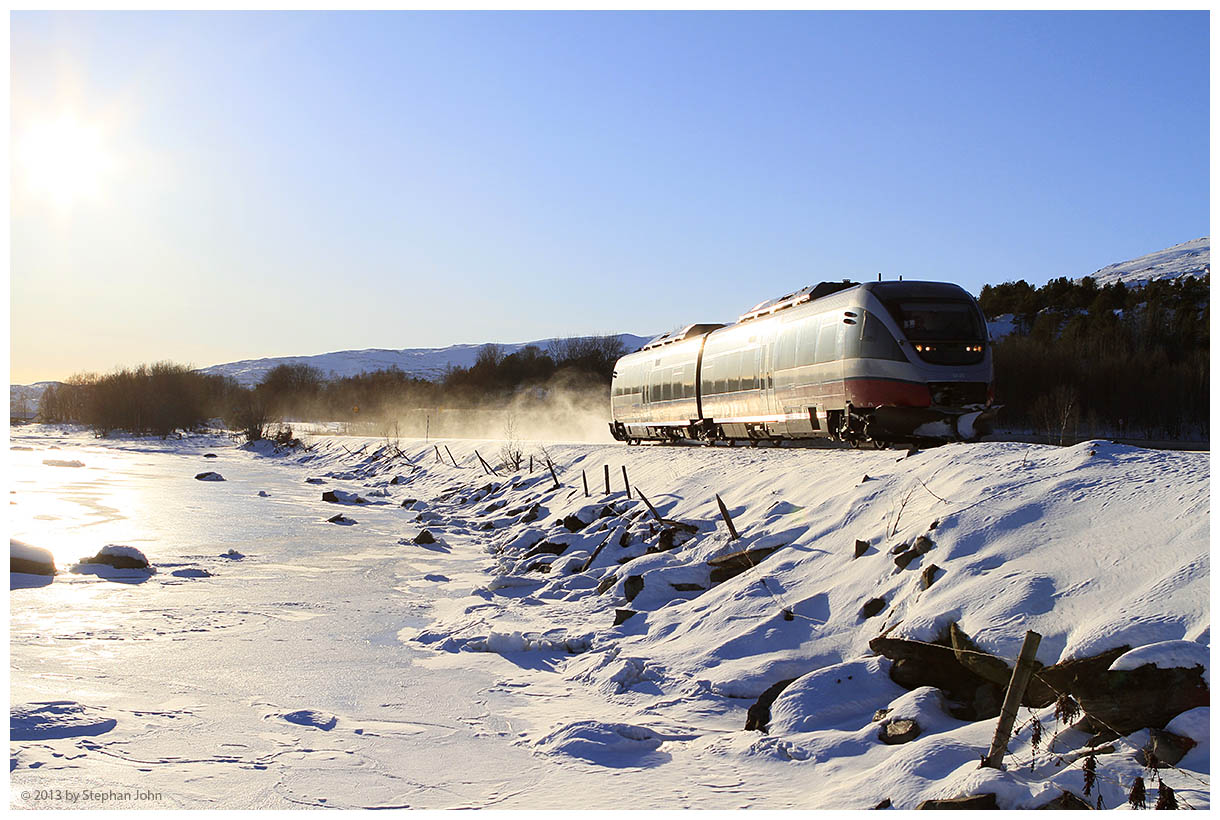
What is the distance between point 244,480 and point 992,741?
37.1m

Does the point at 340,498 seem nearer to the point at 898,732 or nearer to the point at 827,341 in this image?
the point at 827,341

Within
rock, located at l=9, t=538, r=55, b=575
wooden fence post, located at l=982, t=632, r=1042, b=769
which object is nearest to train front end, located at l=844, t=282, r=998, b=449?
wooden fence post, located at l=982, t=632, r=1042, b=769

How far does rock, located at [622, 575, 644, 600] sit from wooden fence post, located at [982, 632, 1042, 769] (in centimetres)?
642

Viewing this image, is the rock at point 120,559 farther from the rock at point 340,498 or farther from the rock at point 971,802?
the rock at point 340,498

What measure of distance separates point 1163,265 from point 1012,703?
130420 mm

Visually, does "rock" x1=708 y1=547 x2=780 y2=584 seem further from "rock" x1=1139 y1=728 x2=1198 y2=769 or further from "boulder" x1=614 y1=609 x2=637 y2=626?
"rock" x1=1139 y1=728 x2=1198 y2=769

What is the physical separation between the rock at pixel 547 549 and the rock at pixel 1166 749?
11.8 meters

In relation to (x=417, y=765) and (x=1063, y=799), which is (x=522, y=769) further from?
(x=1063, y=799)

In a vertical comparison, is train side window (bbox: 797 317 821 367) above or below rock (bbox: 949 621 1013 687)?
above

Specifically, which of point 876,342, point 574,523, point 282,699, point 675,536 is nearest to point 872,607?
point 282,699

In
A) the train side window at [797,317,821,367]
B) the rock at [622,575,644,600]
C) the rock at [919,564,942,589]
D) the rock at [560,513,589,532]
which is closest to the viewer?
the rock at [919,564,942,589]

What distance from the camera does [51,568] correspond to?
13719 millimetres

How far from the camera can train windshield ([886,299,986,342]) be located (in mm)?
16812

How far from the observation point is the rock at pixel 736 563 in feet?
38.6
